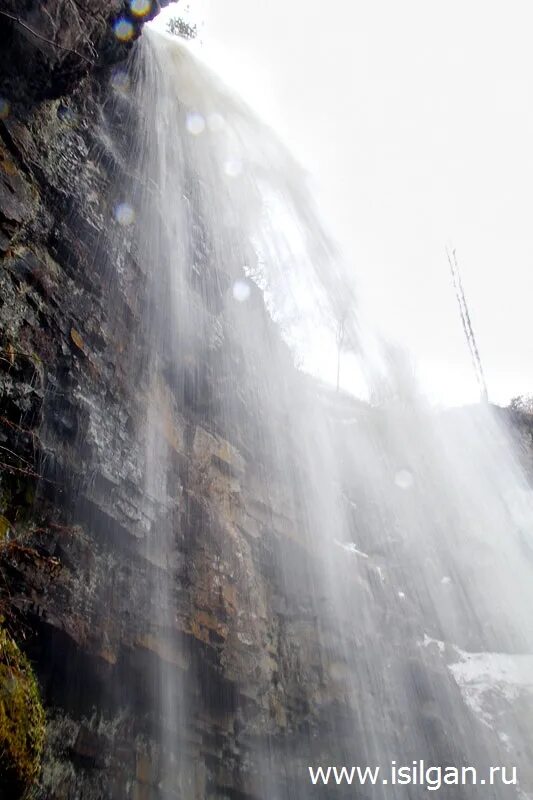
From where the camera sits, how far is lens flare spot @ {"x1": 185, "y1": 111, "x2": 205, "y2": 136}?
10.2 meters

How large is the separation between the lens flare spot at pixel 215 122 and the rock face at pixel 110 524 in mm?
3593

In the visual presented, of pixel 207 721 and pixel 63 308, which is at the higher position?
pixel 63 308

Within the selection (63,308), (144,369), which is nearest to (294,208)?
(144,369)

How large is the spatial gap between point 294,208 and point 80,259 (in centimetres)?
838

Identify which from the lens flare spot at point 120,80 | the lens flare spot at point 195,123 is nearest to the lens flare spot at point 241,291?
the lens flare spot at point 195,123

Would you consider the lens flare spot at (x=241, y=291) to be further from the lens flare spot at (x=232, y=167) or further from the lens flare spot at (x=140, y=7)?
the lens flare spot at (x=140, y=7)

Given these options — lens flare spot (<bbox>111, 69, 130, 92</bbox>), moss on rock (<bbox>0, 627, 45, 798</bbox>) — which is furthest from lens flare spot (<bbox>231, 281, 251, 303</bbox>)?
moss on rock (<bbox>0, 627, 45, 798</bbox>)

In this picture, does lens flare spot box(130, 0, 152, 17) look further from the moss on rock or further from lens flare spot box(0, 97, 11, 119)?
the moss on rock

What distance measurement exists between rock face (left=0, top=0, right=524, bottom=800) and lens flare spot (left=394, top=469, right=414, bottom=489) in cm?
678

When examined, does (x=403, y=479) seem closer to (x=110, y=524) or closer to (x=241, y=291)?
(x=241, y=291)

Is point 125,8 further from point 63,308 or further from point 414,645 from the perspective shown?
point 414,645

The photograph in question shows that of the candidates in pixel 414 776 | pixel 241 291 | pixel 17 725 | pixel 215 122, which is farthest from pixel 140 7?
pixel 414 776

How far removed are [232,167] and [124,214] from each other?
17.8ft

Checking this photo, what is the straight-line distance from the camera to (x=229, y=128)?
1116cm
